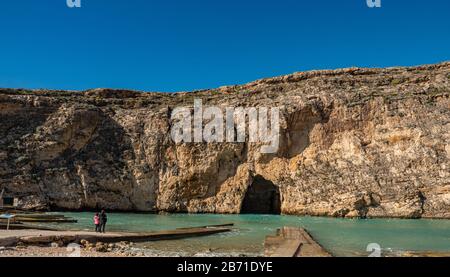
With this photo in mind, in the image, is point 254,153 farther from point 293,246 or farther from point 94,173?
point 293,246

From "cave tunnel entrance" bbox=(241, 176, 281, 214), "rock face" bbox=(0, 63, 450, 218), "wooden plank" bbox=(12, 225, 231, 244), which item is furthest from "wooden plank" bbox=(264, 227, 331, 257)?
"cave tunnel entrance" bbox=(241, 176, 281, 214)

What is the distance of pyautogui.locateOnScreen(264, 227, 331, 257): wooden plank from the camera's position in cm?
1392

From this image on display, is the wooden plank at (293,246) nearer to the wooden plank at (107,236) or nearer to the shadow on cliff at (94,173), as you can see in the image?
the wooden plank at (107,236)

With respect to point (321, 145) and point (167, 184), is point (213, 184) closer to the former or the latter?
point (167, 184)

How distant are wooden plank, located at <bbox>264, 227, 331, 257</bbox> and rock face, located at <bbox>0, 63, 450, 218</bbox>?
21567 mm

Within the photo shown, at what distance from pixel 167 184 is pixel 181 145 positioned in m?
4.64

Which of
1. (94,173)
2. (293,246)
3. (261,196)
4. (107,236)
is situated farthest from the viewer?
(261,196)

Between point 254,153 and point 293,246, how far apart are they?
31223mm

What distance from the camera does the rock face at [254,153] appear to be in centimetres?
4144

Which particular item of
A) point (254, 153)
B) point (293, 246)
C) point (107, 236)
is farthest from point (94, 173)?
point (293, 246)

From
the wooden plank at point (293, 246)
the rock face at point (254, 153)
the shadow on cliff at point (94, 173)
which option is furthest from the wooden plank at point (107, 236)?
the shadow on cliff at point (94, 173)

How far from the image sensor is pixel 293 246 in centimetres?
1603

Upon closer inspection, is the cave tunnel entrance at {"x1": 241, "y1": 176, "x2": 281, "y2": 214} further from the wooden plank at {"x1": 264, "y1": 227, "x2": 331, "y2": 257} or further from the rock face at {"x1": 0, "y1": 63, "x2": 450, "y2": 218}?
the wooden plank at {"x1": 264, "y1": 227, "x2": 331, "y2": 257}
